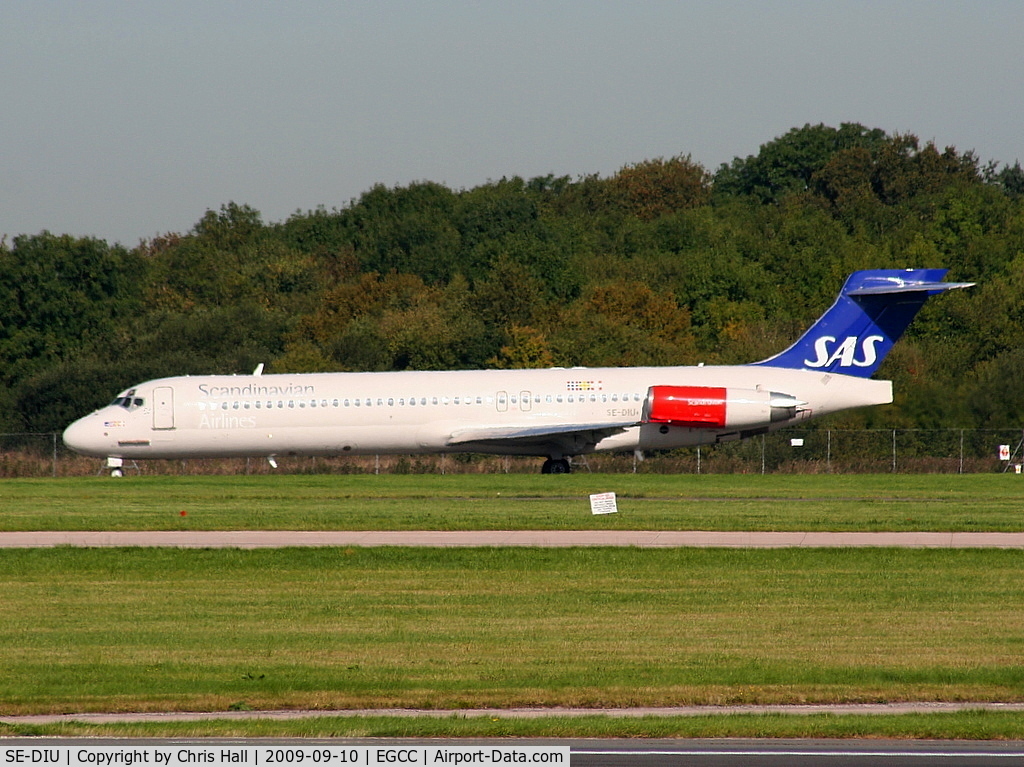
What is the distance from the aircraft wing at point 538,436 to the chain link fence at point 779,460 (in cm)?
408

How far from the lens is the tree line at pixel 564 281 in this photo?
207ft

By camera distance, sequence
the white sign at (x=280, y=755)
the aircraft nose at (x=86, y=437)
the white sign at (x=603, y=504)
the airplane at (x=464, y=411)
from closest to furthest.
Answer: the white sign at (x=280, y=755) → the white sign at (x=603, y=504) → the airplane at (x=464, y=411) → the aircraft nose at (x=86, y=437)

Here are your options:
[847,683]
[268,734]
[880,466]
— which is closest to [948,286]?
[880,466]

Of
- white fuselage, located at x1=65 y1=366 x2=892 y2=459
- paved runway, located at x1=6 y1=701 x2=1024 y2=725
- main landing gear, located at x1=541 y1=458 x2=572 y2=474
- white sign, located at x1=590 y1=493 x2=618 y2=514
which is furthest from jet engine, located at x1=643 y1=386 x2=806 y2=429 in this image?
paved runway, located at x1=6 y1=701 x2=1024 y2=725

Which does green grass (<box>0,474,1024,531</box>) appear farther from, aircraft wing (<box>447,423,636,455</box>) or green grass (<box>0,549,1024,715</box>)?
green grass (<box>0,549,1024,715</box>)

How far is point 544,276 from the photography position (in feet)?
285

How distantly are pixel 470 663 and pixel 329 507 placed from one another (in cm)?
1699

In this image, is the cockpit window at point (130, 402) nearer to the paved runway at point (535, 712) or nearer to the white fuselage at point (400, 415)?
the white fuselage at point (400, 415)

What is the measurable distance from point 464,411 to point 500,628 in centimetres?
2663

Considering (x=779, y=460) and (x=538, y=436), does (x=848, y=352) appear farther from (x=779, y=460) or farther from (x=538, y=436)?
(x=538, y=436)

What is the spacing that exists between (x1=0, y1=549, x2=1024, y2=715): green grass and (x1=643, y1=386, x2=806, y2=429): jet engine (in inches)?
777

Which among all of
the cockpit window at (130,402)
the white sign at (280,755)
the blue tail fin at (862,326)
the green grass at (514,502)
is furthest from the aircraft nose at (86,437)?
the white sign at (280,755)

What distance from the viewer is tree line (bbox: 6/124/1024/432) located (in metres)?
63.2

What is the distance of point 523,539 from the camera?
23.9 m
